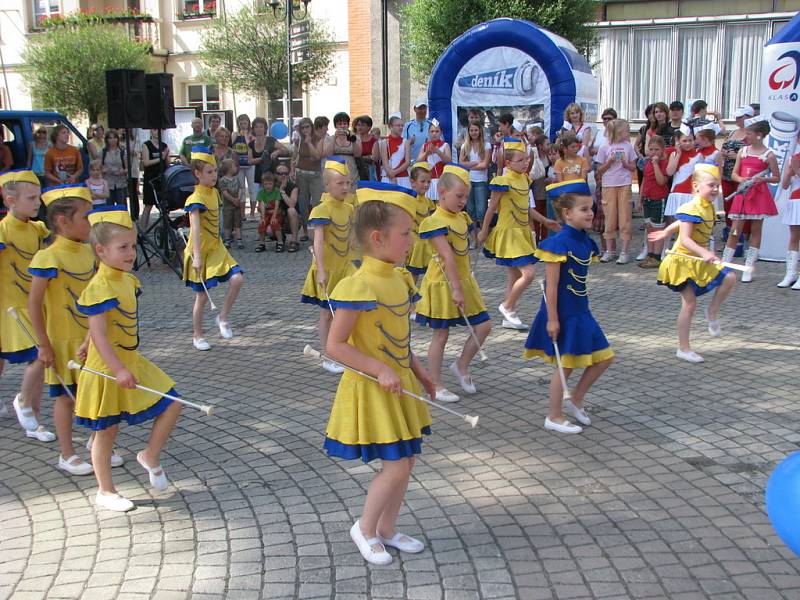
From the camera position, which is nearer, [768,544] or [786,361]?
[768,544]

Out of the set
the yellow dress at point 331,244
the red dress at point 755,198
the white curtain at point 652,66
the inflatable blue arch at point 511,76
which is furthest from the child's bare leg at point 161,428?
the white curtain at point 652,66

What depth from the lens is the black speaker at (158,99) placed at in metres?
13.2

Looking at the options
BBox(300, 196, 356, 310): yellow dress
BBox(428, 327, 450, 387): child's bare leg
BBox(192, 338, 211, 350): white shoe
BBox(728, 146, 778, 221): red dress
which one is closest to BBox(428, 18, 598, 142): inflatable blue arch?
BBox(728, 146, 778, 221): red dress

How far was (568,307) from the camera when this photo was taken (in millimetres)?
5617

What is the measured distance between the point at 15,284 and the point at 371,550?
3476 mm

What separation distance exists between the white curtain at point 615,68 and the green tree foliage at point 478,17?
2136mm

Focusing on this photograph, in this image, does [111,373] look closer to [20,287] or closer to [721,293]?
[20,287]

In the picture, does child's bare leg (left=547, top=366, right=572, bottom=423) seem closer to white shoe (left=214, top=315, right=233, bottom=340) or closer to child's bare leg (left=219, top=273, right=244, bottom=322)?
child's bare leg (left=219, top=273, right=244, bottom=322)

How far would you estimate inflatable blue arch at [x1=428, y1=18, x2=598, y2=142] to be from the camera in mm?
15344

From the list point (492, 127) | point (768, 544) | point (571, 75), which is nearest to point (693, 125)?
point (571, 75)

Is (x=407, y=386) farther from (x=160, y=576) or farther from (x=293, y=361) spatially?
(x=293, y=361)

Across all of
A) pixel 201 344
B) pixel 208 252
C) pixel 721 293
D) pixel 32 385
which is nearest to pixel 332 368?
pixel 201 344

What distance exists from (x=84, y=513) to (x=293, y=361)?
3.19 m

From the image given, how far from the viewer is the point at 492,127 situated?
53.7 ft
